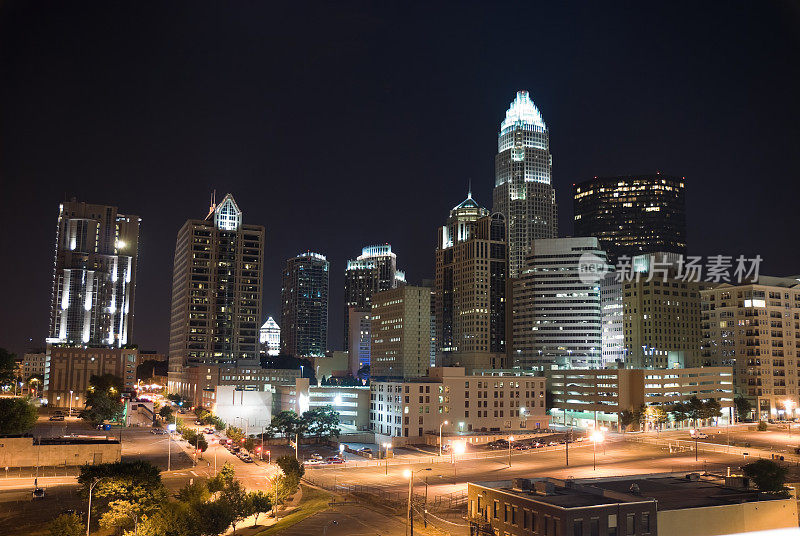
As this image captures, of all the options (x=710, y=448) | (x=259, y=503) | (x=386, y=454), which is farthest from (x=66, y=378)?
(x=710, y=448)

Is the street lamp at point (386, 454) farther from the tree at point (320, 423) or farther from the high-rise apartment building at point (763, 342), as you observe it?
the high-rise apartment building at point (763, 342)

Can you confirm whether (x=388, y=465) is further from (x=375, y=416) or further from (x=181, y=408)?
(x=181, y=408)

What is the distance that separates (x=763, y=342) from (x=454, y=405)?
318 ft

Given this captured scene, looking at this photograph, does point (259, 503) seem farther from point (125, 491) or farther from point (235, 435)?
point (235, 435)

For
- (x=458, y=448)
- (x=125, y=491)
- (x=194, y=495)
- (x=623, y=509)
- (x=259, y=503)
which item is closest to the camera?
(x=623, y=509)

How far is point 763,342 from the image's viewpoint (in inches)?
Answer: 7367

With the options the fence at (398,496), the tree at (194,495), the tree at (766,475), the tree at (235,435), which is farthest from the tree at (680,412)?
the tree at (194,495)

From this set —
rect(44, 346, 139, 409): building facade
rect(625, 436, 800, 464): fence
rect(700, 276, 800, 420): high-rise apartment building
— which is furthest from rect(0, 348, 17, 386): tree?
rect(700, 276, 800, 420): high-rise apartment building

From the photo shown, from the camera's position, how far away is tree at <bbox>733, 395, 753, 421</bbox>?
170m

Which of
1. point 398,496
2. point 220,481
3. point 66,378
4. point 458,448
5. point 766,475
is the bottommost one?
point 398,496

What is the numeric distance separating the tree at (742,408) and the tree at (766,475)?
102 metres

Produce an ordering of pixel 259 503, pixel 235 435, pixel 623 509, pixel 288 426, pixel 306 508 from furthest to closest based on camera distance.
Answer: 1. pixel 288 426
2. pixel 235 435
3. pixel 306 508
4. pixel 259 503
5. pixel 623 509

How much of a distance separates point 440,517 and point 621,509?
834 inches

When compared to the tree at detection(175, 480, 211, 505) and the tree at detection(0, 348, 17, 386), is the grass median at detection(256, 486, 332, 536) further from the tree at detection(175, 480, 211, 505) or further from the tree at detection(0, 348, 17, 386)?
the tree at detection(0, 348, 17, 386)
